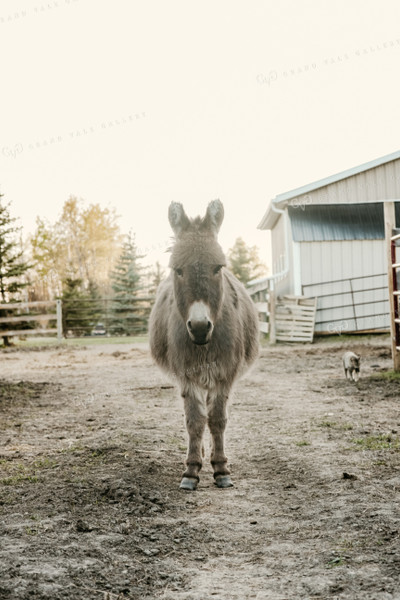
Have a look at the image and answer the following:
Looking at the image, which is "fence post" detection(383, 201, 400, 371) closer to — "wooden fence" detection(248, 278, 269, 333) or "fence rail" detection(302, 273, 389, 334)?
"wooden fence" detection(248, 278, 269, 333)

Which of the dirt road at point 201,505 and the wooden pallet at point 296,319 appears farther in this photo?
the wooden pallet at point 296,319

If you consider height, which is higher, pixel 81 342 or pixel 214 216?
pixel 214 216

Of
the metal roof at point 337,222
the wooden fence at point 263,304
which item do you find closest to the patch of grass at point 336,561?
the wooden fence at point 263,304

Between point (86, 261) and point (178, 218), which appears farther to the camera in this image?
point (86, 261)

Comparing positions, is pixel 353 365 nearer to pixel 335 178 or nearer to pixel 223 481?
pixel 223 481

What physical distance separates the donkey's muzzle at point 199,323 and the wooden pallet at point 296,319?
14.8 metres

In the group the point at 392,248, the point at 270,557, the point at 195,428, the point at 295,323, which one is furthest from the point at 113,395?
the point at 295,323

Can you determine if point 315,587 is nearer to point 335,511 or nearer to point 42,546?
point 335,511

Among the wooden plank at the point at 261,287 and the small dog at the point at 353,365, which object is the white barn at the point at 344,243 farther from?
the small dog at the point at 353,365

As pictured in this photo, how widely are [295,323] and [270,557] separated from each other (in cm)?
1601

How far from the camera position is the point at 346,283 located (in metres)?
19.9

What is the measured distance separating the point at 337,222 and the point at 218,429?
54.7 ft

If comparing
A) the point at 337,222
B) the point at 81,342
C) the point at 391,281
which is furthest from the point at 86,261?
the point at 391,281

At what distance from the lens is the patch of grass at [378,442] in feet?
17.6
